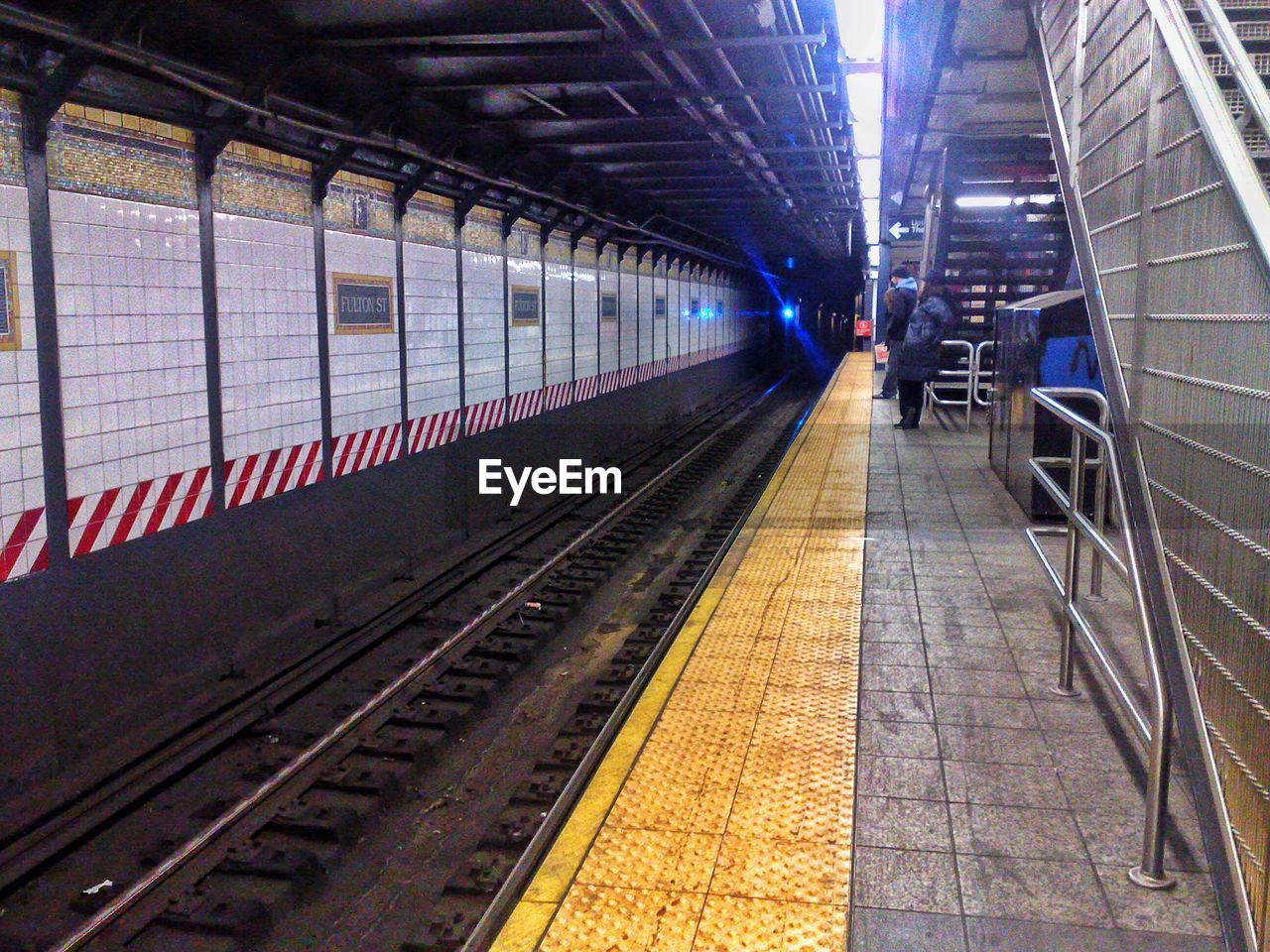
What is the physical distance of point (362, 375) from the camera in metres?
7.71

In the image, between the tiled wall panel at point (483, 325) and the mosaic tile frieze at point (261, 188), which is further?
the tiled wall panel at point (483, 325)

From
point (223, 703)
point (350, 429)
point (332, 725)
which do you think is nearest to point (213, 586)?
point (223, 703)

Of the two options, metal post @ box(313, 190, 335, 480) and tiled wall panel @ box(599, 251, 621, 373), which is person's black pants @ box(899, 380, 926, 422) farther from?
metal post @ box(313, 190, 335, 480)

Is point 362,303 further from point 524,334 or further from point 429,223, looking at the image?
point 524,334

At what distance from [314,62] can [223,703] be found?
3632 millimetres

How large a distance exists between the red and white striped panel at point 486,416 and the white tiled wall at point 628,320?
5.81 m

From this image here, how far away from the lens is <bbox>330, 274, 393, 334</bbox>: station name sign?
7.38m

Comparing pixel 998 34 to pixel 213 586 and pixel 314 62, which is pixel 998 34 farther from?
pixel 213 586

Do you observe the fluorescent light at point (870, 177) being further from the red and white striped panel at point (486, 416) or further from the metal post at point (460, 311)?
the metal post at point (460, 311)

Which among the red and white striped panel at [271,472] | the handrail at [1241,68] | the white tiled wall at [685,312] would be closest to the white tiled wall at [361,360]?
the red and white striped panel at [271,472]

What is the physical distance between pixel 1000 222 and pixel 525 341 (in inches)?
231

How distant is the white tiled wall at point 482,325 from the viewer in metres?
9.80

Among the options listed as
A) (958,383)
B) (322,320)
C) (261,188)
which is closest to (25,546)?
(261,188)

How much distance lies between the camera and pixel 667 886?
9.16 feet
